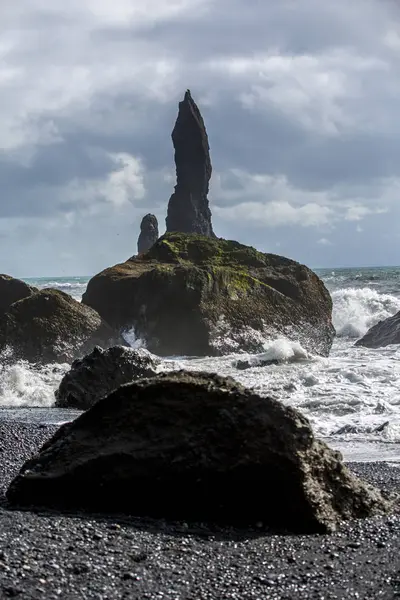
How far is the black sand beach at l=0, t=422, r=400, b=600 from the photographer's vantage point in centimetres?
484

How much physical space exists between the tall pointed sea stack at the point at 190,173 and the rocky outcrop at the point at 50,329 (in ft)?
228

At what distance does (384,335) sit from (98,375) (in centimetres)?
1344

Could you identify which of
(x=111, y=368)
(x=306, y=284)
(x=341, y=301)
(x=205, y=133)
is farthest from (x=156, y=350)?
(x=205, y=133)

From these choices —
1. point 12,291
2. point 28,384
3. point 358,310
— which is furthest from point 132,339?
point 358,310

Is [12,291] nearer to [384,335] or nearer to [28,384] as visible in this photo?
[28,384]

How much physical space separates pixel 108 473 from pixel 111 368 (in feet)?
24.7

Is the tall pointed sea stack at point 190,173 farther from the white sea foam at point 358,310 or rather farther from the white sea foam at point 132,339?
the white sea foam at point 132,339

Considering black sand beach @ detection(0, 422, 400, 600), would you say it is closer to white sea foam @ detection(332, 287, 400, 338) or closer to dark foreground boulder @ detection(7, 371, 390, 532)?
dark foreground boulder @ detection(7, 371, 390, 532)

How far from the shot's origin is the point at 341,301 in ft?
122

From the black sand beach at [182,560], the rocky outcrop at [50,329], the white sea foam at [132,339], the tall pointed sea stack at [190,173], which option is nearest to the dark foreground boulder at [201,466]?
the black sand beach at [182,560]

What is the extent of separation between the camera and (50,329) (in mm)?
19172

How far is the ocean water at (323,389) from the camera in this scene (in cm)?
1091

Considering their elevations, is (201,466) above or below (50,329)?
below

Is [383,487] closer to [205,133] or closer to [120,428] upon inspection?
[120,428]
